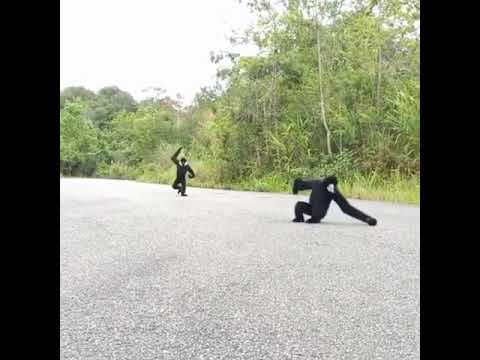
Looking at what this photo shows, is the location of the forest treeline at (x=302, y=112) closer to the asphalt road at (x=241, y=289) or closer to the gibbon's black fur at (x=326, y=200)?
the gibbon's black fur at (x=326, y=200)

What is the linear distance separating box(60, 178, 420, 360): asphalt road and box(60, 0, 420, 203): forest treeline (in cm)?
105

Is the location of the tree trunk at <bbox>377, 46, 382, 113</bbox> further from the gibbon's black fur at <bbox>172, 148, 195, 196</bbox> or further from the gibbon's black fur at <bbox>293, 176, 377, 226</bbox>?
the gibbon's black fur at <bbox>172, 148, 195, 196</bbox>

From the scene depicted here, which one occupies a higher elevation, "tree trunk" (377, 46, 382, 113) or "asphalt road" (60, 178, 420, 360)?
"tree trunk" (377, 46, 382, 113)

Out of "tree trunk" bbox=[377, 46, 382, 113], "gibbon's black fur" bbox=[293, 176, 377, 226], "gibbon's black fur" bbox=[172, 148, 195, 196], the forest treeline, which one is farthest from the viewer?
"gibbon's black fur" bbox=[172, 148, 195, 196]

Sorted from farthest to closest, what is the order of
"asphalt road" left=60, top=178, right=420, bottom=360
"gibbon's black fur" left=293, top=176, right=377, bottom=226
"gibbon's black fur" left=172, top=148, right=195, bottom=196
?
"gibbon's black fur" left=172, top=148, right=195, bottom=196, "gibbon's black fur" left=293, top=176, right=377, bottom=226, "asphalt road" left=60, top=178, right=420, bottom=360

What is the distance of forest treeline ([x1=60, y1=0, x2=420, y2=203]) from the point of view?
3592mm

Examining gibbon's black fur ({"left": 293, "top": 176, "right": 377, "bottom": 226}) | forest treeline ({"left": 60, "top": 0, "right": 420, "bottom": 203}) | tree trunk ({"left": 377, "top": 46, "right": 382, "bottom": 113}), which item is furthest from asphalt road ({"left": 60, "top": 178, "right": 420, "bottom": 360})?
tree trunk ({"left": 377, "top": 46, "right": 382, "bottom": 113})

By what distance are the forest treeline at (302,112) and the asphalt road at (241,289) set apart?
1049 millimetres

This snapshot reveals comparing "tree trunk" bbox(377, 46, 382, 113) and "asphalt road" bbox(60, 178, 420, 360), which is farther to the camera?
"tree trunk" bbox(377, 46, 382, 113)

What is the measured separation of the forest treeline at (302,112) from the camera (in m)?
3.59
